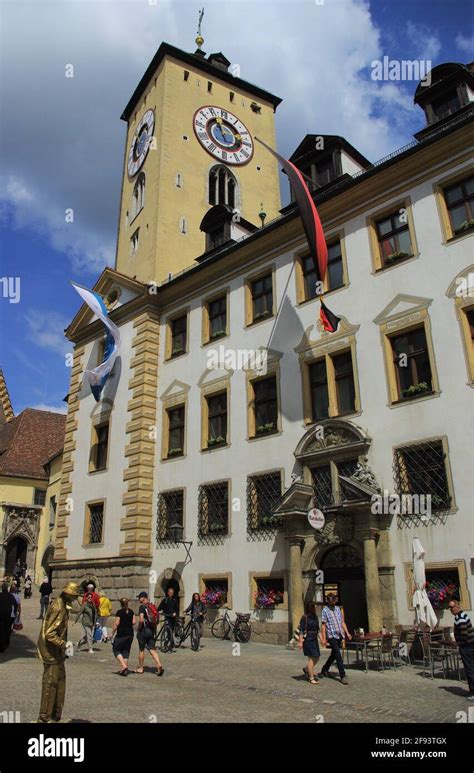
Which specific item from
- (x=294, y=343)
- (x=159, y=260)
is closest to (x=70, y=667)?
(x=294, y=343)

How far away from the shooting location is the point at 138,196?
37.1 meters

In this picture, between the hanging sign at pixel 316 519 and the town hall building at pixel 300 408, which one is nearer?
the town hall building at pixel 300 408

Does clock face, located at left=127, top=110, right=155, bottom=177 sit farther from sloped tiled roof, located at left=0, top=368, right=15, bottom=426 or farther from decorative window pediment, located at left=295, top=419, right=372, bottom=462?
sloped tiled roof, located at left=0, top=368, right=15, bottom=426

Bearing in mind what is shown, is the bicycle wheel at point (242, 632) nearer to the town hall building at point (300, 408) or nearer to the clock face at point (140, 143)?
the town hall building at point (300, 408)

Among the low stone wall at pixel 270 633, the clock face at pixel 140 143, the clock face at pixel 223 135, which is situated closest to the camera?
the low stone wall at pixel 270 633

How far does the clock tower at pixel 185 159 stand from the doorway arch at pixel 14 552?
22802mm

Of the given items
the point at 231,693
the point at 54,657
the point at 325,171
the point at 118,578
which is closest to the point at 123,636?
the point at 231,693

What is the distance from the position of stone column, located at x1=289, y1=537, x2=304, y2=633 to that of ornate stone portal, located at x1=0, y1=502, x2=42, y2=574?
106ft

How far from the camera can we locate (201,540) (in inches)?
864

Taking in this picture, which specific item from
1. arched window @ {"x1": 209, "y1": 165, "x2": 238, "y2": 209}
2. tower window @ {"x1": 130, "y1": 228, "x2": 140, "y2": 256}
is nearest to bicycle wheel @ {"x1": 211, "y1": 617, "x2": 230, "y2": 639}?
tower window @ {"x1": 130, "y1": 228, "x2": 140, "y2": 256}

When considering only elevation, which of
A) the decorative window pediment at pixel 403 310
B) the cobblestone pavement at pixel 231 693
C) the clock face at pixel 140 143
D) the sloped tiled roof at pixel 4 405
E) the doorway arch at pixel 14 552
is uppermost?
the clock face at pixel 140 143

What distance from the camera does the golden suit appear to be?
7520 millimetres

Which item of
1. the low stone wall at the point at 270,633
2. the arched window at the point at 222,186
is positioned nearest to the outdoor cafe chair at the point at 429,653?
the low stone wall at the point at 270,633

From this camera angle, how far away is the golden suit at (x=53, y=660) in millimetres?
7520
